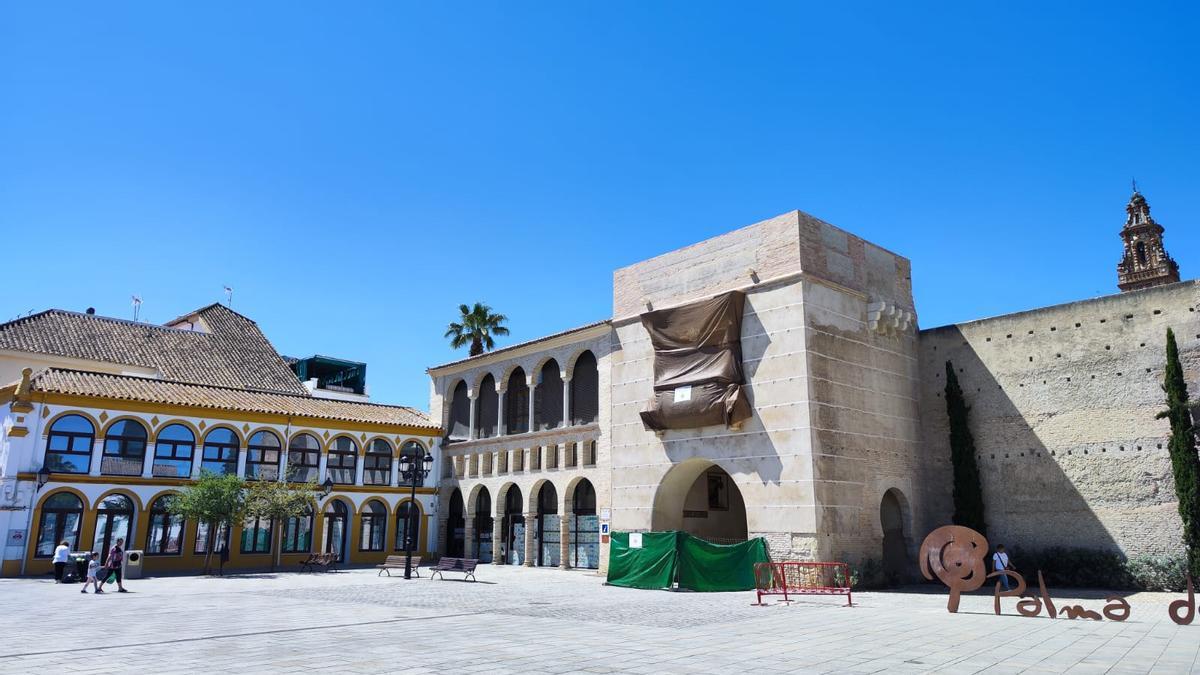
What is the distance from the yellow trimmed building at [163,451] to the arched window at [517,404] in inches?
173

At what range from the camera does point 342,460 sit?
110 ft

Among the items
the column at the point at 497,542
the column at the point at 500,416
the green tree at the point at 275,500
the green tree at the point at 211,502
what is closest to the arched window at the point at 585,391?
the column at the point at 500,416

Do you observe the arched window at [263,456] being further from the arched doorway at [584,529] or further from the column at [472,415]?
the arched doorway at [584,529]

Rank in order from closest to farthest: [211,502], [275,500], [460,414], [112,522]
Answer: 1. [211,502]
2. [112,522]
3. [275,500]
4. [460,414]

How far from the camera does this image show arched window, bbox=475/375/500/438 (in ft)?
115

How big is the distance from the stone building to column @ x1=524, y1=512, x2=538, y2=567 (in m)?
4.30

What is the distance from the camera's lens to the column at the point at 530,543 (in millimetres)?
31688

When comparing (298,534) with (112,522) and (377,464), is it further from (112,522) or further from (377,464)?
(112,522)

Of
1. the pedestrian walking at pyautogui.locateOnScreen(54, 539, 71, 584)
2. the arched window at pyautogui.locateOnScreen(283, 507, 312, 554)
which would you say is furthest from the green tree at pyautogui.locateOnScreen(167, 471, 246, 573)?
the arched window at pyautogui.locateOnScreen(283, 507, 312, 554)

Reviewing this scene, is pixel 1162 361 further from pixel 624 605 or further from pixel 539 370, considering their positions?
pixel 539 370

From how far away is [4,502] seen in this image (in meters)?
25.4

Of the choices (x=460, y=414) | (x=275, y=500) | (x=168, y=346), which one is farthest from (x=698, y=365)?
(x=168, y=346)

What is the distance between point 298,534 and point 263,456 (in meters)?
3.44

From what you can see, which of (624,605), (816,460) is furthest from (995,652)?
(816,460)
